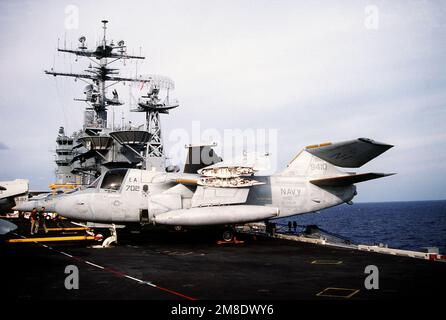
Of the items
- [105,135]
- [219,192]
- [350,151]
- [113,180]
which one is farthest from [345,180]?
[105,135]

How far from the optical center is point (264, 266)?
13.5 m

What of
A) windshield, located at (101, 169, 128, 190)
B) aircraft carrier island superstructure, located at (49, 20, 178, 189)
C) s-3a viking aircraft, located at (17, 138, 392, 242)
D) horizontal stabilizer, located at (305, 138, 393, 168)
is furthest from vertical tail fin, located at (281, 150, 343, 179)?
aircraft carrier island superstructure, located at (49, 20, 178, 189)

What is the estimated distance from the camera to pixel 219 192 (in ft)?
65.4

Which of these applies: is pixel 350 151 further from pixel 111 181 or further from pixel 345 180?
pixel 111 181

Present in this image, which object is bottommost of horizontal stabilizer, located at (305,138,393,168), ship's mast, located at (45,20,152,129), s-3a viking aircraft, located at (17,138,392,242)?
s-3a viking aircraft, located at (17,138,392,242)

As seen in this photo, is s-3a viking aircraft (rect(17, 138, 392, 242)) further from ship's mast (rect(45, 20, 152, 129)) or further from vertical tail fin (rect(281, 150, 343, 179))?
ship's mast (rect(45, 20, 152, 129))

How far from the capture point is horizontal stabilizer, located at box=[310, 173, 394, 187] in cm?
1891

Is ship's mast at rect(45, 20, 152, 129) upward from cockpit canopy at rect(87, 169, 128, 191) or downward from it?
upward

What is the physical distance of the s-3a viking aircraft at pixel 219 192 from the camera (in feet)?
61.8

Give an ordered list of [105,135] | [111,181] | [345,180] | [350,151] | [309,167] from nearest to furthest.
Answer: [350,151], [111,181], [345,180], [309,167], [105,135]

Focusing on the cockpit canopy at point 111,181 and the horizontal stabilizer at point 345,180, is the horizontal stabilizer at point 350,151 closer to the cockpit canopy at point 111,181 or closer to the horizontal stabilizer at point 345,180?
the horizontal stabilizer at point 345,180

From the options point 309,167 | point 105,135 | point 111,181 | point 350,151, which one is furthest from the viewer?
point 105,135

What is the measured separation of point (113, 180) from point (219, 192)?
5664 mm
